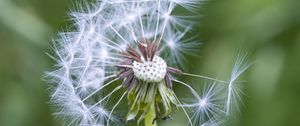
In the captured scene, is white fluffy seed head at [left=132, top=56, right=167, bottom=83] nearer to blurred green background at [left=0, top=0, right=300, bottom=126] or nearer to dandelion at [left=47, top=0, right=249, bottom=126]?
dandelion at [left=47, top=0, right=249, bottom=126]

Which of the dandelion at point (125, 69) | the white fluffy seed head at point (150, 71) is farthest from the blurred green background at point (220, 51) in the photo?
the white fluffy seed head at point (150, 71)

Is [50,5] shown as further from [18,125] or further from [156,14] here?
[156,14]

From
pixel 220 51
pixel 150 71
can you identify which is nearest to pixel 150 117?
pixel 150 71

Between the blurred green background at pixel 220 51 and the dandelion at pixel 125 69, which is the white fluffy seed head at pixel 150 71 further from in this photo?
the blurred green background at pixel 220 51

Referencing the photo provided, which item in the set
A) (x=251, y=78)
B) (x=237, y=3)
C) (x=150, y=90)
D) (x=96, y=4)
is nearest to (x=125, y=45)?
(x=96, y=4)

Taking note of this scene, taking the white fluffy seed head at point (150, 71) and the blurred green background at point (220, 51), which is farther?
the blurred green background at point (220, 51)
